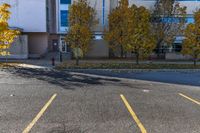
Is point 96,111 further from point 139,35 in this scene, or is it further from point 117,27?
point 117,27

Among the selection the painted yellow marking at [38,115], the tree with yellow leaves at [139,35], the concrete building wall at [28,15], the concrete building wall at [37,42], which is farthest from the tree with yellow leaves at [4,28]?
the painted yellow marking at [38,115]

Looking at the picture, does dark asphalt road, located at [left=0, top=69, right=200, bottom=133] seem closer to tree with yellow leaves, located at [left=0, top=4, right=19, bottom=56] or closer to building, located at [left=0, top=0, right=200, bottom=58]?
tree with yellow leaves, located at [left=0, top=4, right=19, bottom=56]

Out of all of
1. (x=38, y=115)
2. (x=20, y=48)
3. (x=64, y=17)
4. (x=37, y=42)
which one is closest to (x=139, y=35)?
(x=64, y=17)

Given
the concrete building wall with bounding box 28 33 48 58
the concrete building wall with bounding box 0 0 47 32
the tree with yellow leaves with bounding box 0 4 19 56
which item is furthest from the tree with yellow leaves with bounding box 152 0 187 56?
Result: the tree with yellow leaves with bounding box 0 4 19 56

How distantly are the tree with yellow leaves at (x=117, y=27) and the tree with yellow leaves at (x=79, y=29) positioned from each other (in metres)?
2.96

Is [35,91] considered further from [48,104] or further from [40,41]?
[40,41]

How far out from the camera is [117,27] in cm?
3453

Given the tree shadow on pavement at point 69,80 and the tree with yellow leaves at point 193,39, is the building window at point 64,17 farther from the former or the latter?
the tree shadow on pavement at point 69,80

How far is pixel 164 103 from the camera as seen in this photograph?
10133mm

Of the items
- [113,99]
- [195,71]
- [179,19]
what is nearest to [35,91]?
[113,99]

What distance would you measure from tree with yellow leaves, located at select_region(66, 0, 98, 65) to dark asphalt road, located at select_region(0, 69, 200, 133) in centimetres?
1532

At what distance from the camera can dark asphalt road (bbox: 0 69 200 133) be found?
272 inches

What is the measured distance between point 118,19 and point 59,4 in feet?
30.4

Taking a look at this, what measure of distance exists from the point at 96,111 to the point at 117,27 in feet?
88.0
